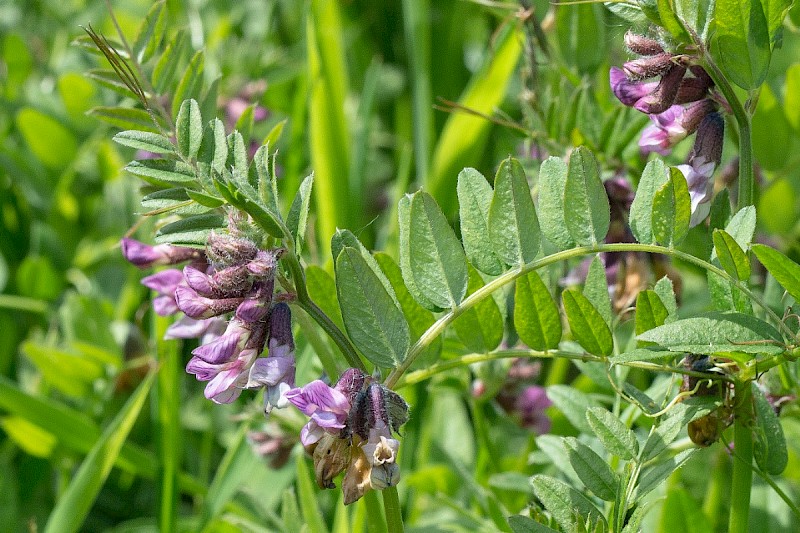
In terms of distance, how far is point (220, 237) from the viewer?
0.89 meters

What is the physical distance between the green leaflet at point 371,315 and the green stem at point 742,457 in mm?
337

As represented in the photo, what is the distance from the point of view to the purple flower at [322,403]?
83 centimetres

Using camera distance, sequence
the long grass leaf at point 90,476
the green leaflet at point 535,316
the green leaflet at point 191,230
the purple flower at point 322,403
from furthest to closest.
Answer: the long grass leaf at point 90,476
the green leaflet at point 535,316
the green leaflet at point 191,230
the purple flower at point 322,403

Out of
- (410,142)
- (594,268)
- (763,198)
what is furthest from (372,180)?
(594,268)

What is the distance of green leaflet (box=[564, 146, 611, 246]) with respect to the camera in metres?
0.96

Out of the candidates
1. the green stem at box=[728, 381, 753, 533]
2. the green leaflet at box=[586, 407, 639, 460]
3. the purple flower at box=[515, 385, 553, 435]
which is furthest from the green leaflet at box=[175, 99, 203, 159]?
the purple flower at box=[515, 385, 553, 435]

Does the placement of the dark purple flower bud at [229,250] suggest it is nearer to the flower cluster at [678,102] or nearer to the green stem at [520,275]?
the green stem at [520,275]

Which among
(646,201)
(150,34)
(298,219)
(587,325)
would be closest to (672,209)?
A: (646,201)

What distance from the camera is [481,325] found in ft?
3.56

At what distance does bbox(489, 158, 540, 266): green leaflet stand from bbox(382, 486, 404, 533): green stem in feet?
0.83

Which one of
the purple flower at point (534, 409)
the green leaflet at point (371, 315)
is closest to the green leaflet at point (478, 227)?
the green leaflet at point (371, 315)

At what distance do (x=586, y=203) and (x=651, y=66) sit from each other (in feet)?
0.47

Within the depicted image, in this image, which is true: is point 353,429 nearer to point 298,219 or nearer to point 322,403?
point 322,403

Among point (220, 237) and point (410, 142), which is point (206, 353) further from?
point (410, 142)
